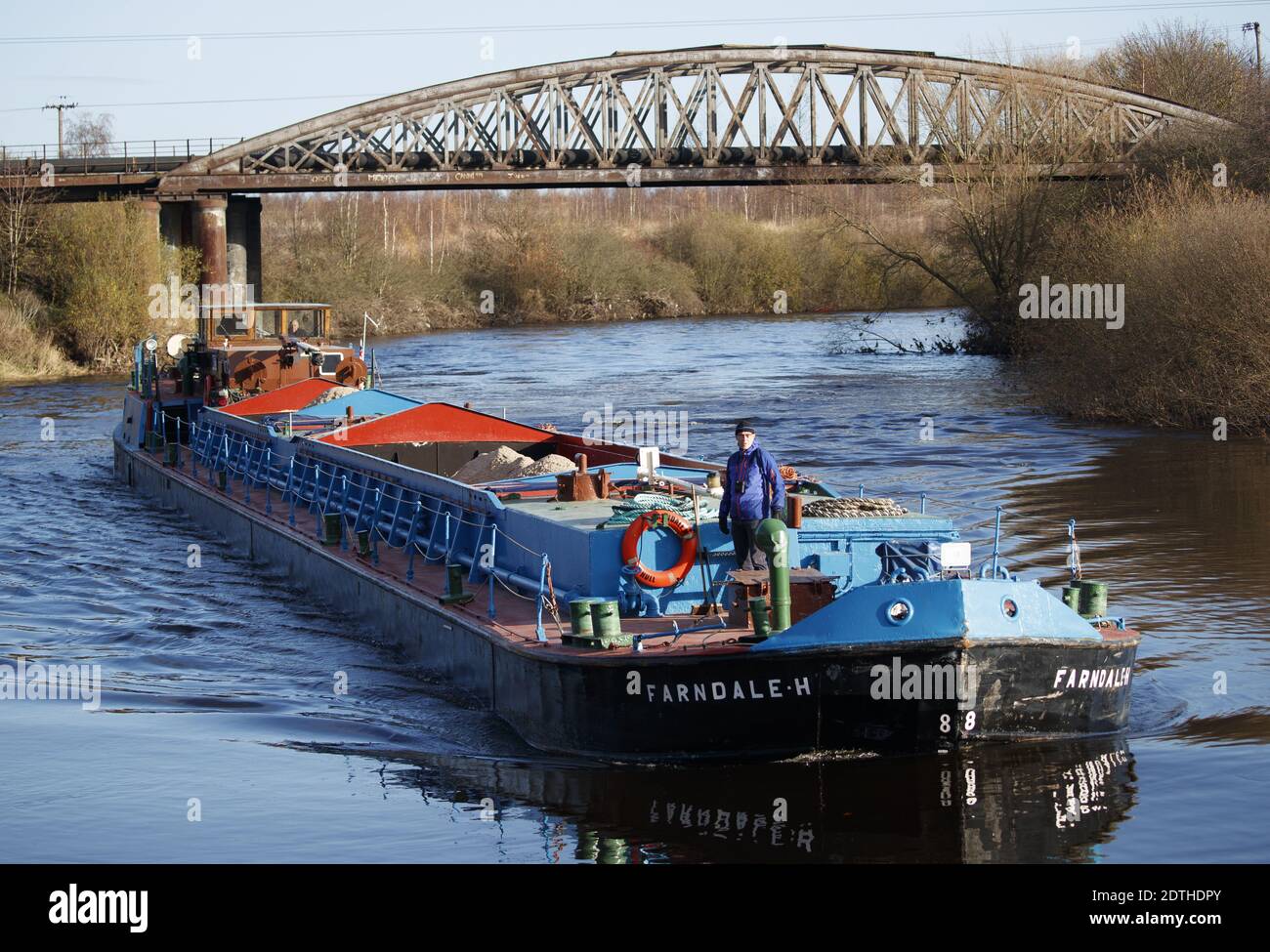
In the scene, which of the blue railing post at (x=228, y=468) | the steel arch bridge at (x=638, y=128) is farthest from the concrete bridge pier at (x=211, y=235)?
the blue railing post at (x=228, y=468)

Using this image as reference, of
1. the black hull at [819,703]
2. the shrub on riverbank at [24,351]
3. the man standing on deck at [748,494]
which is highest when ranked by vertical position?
the shrub on riverbank at [24,351]

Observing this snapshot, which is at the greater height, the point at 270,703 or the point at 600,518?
the point at 600,518

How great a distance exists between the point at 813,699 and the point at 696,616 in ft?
6.04

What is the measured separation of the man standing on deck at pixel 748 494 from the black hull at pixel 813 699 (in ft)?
5.18

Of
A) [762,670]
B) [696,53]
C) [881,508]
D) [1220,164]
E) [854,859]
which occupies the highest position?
[696,53]

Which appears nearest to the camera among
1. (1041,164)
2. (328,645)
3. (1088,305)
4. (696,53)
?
(328,645)

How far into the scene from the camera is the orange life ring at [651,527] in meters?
13.5

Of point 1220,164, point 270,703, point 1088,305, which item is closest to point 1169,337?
point 1088,305

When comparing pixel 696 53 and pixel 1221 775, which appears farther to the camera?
pixel 696 53

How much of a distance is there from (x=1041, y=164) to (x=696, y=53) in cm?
3186

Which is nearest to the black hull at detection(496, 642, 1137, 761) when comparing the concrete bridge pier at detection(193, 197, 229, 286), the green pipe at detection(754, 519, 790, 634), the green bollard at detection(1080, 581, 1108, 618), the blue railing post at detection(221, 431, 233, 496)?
the green pipe at detection(754, 519, 790, 634)

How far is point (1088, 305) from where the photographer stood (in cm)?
3766

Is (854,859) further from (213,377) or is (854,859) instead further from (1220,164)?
(1220,164)

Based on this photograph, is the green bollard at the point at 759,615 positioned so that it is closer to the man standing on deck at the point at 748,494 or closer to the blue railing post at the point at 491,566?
the man standing on deck at the point at 748,494
